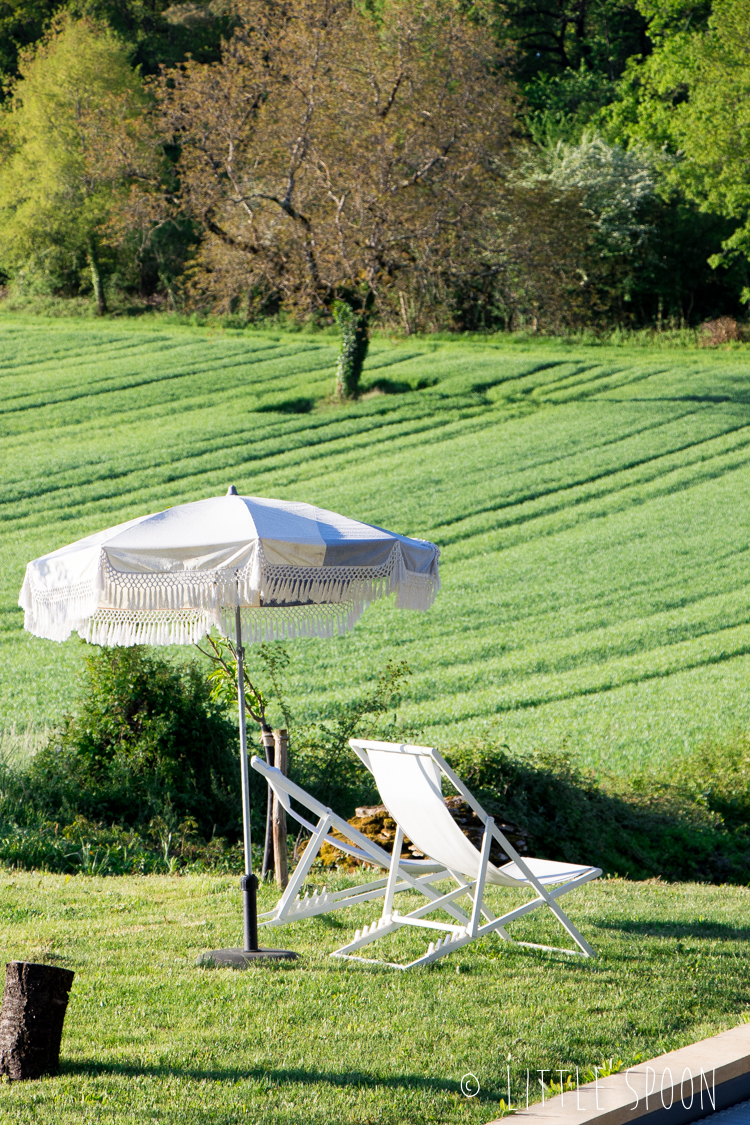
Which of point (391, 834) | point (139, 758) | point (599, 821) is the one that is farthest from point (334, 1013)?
point (599, 821)

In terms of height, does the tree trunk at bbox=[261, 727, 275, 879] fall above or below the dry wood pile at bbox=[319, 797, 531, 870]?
above

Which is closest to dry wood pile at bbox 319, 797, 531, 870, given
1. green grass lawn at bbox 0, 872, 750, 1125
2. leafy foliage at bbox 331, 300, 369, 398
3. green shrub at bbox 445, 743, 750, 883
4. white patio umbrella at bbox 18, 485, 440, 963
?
green shrub at bbox 445, 743, 750, 883

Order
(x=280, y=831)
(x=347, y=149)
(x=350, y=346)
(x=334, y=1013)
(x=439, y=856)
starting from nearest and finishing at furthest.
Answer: (x=334, y=1013) → (x=439, y=856) → (x=280, y=831) → (x=347, y=149) → (x=350, y=346)

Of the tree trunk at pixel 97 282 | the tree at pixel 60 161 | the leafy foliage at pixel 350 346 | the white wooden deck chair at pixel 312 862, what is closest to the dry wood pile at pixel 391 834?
the white wooden deck chair at pixel 312 862

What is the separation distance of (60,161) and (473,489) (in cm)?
2494

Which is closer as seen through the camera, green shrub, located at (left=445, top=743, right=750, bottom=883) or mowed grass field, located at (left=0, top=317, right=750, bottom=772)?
green shrub, located at (left=445, top=743, right=750, bottom=883)

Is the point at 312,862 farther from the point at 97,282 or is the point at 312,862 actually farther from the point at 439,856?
the point at 97,282

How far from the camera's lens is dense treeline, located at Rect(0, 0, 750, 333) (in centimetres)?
2636

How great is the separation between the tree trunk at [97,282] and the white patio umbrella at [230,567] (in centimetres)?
3697

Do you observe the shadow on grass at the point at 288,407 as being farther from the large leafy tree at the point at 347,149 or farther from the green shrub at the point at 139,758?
the green shrub at the point at 139,758

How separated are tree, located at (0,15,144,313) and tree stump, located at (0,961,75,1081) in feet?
124

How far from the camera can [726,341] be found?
3388 centimetres

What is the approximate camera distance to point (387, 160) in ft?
84.8

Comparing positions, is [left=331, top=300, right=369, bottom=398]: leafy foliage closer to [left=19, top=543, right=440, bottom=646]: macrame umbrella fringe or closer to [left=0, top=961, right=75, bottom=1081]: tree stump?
[left=19, top=543, right=440, bottom=646]: macrame umbrella fringe
